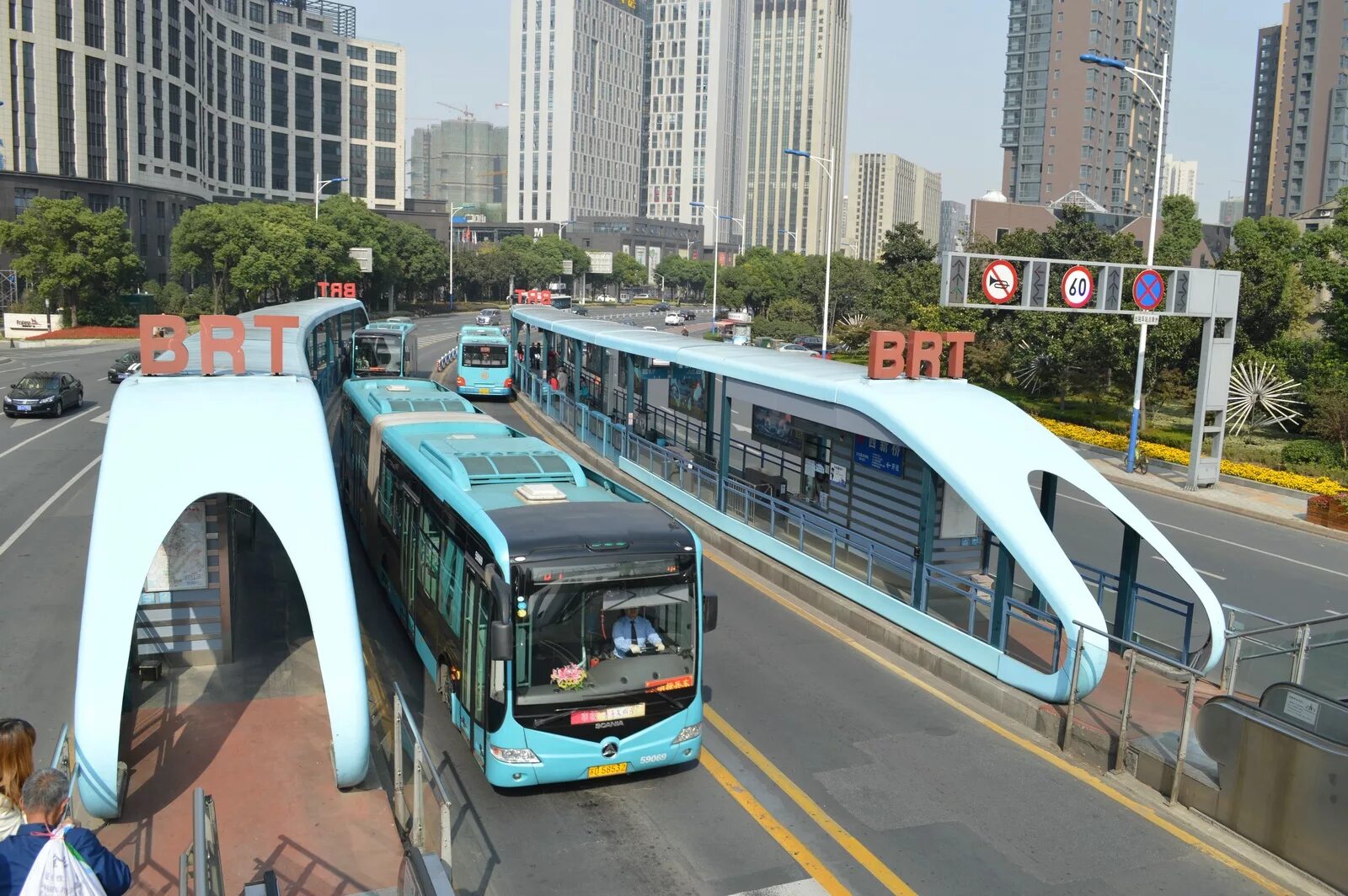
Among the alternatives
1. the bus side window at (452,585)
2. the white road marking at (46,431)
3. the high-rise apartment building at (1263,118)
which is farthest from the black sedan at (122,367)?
the high-rise apartment building at (1263,118)

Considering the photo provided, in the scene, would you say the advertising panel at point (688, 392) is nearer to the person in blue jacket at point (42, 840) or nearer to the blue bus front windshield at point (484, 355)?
the blue bus front windshield at point (484, 355)

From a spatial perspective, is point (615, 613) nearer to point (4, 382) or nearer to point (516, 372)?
point (516, 372)

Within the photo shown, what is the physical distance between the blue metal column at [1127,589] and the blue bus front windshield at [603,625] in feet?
21.0

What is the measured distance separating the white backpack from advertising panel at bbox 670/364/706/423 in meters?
17.6

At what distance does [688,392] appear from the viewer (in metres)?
24.2

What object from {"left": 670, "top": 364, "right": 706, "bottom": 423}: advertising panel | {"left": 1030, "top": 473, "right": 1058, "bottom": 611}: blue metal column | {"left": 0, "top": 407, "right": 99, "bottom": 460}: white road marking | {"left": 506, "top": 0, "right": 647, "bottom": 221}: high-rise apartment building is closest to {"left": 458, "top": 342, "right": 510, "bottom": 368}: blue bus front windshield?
{"left": 0, "top": 407, "right": 99, "bottom": 460}: white road marking

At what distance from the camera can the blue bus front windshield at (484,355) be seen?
4003 cm

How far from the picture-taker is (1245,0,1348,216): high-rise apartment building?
12044cm

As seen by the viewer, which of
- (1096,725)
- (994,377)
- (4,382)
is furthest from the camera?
(994,377)

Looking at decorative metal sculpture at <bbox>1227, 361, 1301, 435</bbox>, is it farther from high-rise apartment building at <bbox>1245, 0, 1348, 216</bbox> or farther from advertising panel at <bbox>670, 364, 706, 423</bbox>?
high-rise apartment building at <bbox>1245, 0, 1348, 216</bbox>

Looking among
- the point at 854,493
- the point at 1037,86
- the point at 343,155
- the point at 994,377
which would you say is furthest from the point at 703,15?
the point at 854,493

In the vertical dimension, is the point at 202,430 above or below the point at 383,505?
above

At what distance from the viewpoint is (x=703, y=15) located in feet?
→ 652

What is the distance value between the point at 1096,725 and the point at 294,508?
829 centimetres
